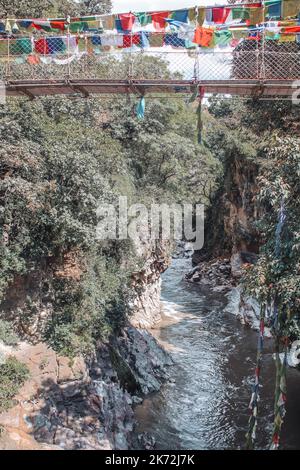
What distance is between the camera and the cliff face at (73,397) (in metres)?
9.45

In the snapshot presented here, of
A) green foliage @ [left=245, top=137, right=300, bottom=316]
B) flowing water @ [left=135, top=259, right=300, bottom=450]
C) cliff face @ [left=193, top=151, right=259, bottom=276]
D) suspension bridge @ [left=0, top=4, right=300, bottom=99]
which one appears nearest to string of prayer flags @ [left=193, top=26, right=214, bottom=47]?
suspension bridge @ [left=0, top=4, right=300, bottom=99]

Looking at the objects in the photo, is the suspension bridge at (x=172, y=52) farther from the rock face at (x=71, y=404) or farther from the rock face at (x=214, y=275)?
the rock face at (x=214, y=275)

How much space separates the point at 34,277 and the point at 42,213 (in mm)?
1839

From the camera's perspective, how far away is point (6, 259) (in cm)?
Result: 1077

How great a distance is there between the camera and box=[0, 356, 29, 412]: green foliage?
9395 millimetres

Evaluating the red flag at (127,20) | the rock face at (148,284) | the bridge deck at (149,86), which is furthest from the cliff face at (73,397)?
the red flag at (127,20)

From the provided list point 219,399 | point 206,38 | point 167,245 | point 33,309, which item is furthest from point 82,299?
point 167,245

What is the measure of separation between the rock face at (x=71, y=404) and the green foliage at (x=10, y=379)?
0.18 meters

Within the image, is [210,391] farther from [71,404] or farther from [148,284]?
[148,284]

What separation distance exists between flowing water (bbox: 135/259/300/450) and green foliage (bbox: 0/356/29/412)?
3.76m

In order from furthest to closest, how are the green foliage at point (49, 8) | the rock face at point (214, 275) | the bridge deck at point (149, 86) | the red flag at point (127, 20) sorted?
1. the rock face at point (214, 275)
2. the green foliage at point (49, 8)
3. the red flag at point (127, 20)
4. the bridge deck at point (149, 86)

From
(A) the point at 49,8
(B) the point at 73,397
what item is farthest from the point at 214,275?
(B) the point at 73,397

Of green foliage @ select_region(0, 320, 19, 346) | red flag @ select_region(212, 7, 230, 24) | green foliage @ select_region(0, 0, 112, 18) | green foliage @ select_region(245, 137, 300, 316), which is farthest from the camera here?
green foliage @ select_region(0, 0, 112, 18)

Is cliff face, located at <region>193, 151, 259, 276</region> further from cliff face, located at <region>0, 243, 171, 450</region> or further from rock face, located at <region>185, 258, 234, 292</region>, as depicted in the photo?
cliff face, located at <region>0, 243, 171, 450</region>
